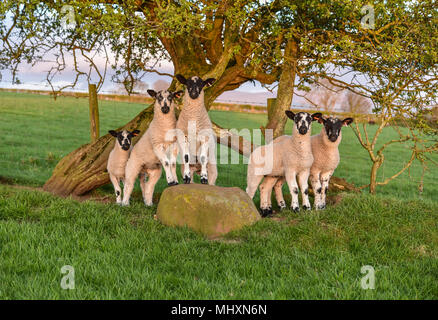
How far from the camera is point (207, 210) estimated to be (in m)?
6.20

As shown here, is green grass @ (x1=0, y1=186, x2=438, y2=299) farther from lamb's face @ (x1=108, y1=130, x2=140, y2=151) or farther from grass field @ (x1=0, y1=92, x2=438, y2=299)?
lamb's face @ (x1=108, y1=130, x2=140, y2=151)

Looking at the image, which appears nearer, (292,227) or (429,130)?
(292,227)

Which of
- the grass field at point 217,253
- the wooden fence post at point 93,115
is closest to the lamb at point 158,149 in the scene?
the grass field at point 217,253

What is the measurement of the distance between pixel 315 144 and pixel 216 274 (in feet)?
13.0

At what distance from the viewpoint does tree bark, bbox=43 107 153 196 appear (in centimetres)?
988

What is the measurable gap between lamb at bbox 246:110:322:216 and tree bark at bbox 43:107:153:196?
3.55 meters

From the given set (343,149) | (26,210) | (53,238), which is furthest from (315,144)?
(343,149)

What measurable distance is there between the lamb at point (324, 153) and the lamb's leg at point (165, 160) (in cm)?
214

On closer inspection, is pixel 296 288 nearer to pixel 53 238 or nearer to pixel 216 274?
pixel 216 274

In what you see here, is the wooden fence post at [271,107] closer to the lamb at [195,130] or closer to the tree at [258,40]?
the tree at [258,40]

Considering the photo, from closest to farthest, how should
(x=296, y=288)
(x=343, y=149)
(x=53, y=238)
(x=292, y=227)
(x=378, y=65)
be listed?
1. (x=296, y=288)
2. (x=53, y=238)
3. (x=292, y=227)
4. (x=378, y=65)
5. (x=343, y=149)

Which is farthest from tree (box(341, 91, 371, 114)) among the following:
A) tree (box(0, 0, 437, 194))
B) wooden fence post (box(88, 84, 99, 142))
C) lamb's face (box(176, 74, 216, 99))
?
wooden fence post (box(88, 84, 99, 142))

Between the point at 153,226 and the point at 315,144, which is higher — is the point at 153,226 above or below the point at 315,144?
below

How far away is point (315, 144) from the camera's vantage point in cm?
758
